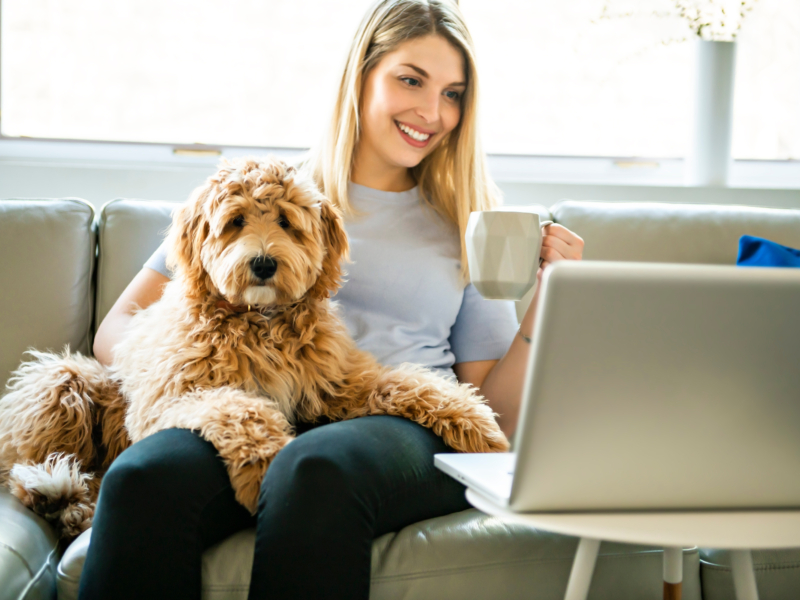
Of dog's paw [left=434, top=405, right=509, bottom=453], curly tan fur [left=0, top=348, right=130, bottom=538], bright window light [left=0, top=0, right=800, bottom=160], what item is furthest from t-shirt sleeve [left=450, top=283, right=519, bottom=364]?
bright window light [left=0, top=0, right=800, bottom=160]

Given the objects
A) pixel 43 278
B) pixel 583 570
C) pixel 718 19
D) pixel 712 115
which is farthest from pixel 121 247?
pixel 718 19

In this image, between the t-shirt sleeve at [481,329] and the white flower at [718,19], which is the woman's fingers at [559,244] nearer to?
the t-shirt sleeve at [481,329]

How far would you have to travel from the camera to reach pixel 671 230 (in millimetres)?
2105

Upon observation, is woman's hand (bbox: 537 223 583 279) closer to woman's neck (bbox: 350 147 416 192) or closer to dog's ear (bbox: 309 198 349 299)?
dog's ear (bbox: 309 198 349 299)

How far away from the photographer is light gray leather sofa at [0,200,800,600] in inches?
47.9

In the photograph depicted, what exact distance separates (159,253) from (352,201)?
533 millimetres

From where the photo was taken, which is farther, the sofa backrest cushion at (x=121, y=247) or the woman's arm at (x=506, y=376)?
the sofa backrest cushion at (x=121, y=247)

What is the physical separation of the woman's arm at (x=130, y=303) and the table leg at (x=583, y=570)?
4.04 feet

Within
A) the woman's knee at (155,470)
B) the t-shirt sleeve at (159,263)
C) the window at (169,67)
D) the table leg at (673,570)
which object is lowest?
the table leg at (673,570)

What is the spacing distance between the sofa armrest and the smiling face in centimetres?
122

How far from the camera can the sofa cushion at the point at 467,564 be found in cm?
119

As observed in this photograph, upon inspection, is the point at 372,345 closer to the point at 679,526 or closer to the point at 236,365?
the point at 236,365

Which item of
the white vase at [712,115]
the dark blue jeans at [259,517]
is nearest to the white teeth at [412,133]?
the dark blue jeans at [259,517]

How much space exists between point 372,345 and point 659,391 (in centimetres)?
98
